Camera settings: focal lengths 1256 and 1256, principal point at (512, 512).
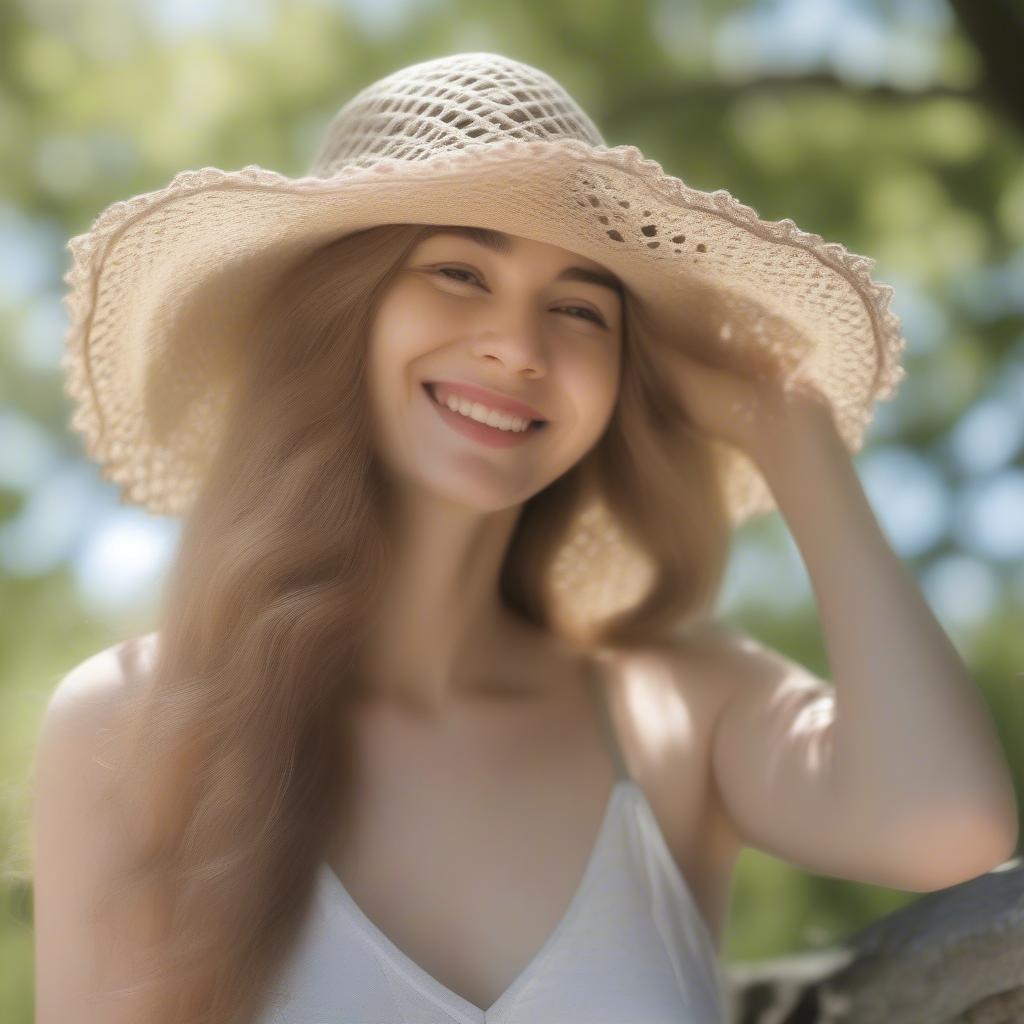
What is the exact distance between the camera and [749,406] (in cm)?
184

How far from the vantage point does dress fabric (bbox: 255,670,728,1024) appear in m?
1.47

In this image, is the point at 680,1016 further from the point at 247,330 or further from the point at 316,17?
the point at 316,17

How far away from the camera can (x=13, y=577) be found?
8.77ft

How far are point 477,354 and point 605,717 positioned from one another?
61 cm

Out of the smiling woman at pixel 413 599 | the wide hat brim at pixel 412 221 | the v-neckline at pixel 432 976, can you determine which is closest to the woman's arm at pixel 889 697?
the smiling woman at pixel 413 599

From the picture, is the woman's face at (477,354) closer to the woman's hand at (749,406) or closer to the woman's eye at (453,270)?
the woman's eye at (453,270)

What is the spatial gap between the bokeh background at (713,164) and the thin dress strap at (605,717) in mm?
879

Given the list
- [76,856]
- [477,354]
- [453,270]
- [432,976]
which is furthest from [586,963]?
[453,270]

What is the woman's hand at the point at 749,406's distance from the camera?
1793mm

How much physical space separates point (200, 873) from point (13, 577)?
1411mm

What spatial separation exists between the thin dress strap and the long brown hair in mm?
382

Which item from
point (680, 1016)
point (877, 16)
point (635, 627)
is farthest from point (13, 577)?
point (877, 16)

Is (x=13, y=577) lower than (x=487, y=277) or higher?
lower

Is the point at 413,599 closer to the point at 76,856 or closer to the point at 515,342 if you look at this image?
the point at 515,342
